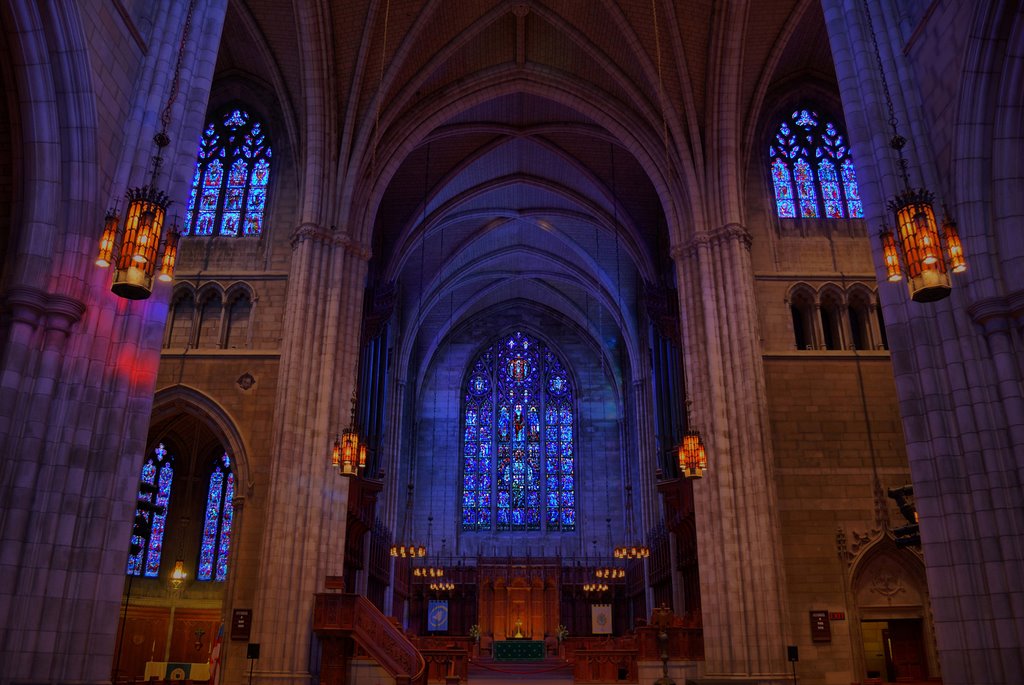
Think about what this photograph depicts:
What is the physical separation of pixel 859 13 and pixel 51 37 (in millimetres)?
10278

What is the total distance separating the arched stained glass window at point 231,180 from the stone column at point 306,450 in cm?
305

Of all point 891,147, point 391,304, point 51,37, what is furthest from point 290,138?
point 891,147

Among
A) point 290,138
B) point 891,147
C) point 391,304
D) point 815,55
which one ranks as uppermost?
point 815,55

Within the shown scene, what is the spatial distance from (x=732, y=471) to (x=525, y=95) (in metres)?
14.1

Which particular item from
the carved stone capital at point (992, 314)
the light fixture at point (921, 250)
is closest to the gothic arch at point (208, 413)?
the light fixture at point (921, 250)

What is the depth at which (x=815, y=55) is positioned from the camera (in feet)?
72.7

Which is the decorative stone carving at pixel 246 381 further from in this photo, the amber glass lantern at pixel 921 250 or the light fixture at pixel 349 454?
the amber glass lantern at pixel 921 250

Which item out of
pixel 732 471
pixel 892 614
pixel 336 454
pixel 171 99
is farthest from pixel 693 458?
pixel 171 99

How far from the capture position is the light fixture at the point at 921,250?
8055mm

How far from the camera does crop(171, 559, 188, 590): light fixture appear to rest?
21.4m

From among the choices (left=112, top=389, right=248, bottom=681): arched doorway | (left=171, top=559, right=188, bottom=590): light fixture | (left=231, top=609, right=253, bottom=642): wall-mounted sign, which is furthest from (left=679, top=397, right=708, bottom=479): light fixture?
(left=171, top=559, right=188, bottom=590): light fixture

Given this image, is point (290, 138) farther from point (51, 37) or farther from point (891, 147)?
point (891, 147)

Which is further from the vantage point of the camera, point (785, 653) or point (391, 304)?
point (391, 304)

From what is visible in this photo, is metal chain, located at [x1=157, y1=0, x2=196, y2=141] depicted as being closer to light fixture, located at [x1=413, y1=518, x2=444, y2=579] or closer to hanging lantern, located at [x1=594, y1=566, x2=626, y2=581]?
hanging lantern, located at [x1=594, y1=566, x2=626, y2=581]
